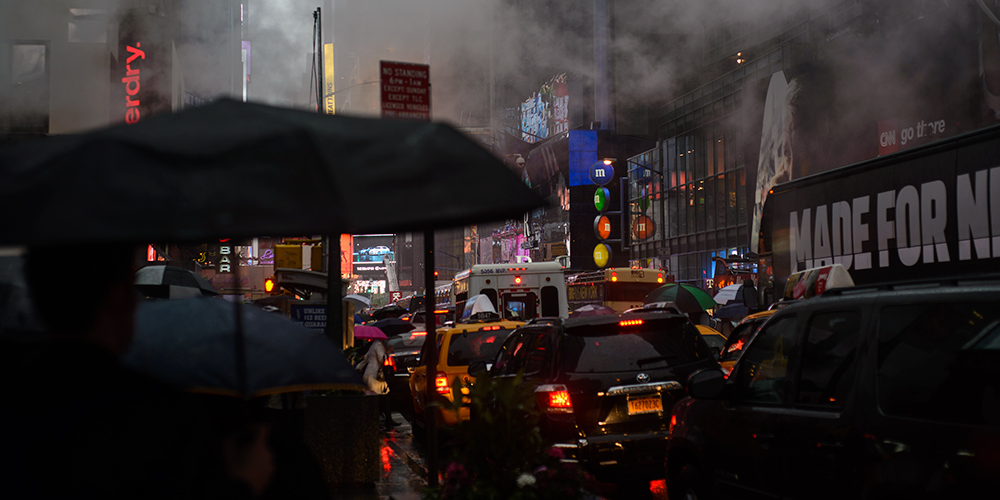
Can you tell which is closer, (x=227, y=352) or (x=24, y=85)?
(x=227, y=352)

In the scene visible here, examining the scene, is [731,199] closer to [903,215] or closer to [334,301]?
[334,301]

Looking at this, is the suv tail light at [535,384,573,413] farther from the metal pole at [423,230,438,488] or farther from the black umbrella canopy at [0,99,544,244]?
the black umbrella canopy at [0,99,544,244]

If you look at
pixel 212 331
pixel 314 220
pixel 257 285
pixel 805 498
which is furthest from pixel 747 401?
pixel 257 285

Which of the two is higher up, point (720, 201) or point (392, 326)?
point (720, 201)

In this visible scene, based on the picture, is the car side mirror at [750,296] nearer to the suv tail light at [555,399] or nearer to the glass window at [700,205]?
the suv tail light at [555,399]

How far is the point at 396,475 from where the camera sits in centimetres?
970

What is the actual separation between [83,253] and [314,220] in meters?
0.48

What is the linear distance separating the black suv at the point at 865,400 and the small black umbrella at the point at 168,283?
10152 millimetres

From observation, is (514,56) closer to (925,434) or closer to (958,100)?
(958,100)

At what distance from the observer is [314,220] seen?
1736mm

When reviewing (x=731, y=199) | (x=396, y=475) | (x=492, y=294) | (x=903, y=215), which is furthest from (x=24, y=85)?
(x=903, y=215)

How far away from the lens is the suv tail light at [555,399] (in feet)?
23.4

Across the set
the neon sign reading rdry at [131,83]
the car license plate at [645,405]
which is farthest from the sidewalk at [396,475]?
the neon sign reading rdry at [131,83]

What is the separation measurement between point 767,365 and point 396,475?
19.1 feet
